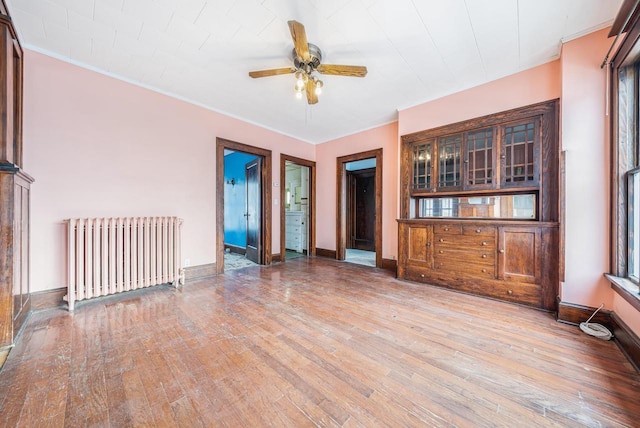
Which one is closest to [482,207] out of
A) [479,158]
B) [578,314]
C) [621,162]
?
[479,158]

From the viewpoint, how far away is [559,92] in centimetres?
246

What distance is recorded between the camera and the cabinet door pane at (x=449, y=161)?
10.4ft

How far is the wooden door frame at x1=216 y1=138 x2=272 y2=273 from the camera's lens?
3.76 m

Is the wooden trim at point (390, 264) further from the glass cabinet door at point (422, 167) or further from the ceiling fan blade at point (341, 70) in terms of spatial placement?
the ceiling fan blade at point (341, 70)

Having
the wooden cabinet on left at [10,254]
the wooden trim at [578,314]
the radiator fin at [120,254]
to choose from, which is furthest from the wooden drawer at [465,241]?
the wooden cabinet on left at [10,254]

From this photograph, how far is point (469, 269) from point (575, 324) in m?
0.96

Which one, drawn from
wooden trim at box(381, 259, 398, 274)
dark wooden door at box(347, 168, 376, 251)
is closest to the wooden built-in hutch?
wooden trim at box(381, 259, 398, 274)

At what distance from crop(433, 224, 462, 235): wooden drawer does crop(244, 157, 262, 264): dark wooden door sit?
3.10 m

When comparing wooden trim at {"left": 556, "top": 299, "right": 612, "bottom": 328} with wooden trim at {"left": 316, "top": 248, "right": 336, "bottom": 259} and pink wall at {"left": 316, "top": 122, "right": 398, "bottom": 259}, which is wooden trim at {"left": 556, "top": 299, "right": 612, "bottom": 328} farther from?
wooden trim at {"left": 316, "top": 248, "right": 336, "bottom": 259}

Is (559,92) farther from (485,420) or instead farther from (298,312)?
(298,312)

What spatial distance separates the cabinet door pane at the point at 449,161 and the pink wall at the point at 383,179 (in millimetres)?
918

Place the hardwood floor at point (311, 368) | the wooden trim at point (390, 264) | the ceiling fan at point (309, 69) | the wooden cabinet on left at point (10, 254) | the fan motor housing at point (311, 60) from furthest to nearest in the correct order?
the wooden trim at point (390, 264), the fan motor housing at point (311, 60), the ceiling fan at point (309, 69), the wooden cabinet on left at point (10, 254), the hardwood floor at point (311, 368)

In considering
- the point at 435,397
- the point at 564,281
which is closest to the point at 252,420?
the point at 435,397

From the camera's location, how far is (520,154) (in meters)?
2.73
